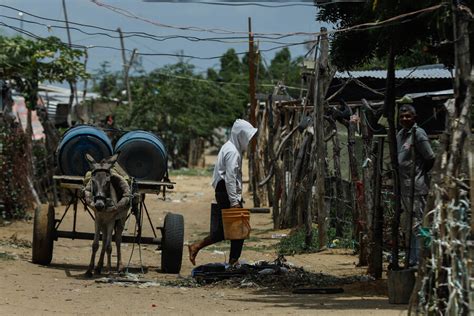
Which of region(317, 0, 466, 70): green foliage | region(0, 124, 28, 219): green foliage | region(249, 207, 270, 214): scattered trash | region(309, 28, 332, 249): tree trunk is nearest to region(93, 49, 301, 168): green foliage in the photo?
region(249, 207, 270, 214): scattered trash

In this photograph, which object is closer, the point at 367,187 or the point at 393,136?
the point at 393,136

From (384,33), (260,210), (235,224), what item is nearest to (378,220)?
(235,224)

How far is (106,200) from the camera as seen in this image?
12.0m

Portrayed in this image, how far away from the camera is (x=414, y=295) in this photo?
7.34m

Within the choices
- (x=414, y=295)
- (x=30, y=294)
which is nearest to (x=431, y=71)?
(x=30, y=294)

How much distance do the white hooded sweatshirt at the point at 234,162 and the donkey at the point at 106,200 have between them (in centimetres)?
123

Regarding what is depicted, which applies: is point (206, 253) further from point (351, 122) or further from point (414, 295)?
point (414, 295)

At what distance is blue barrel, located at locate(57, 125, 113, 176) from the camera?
13953 millimetres

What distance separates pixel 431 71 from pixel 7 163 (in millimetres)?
8438

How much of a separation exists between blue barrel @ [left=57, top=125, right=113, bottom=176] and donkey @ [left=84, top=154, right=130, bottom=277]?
1559 millimetres

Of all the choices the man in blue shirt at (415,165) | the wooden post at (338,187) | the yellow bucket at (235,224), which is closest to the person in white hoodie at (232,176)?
the yellow bucket at (235,224)

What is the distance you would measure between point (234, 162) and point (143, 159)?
1.89 meters

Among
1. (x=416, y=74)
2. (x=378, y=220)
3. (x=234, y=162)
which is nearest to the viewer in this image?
(x=378, y=220)

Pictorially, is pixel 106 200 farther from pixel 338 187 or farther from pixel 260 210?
pixel 260 210
